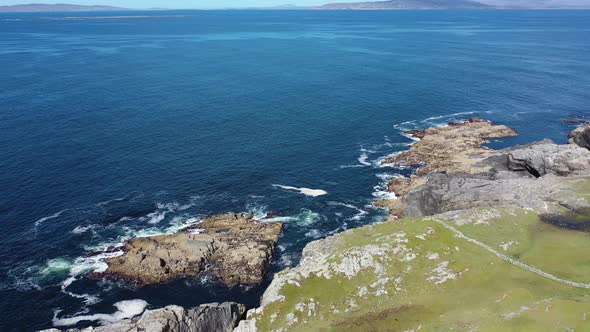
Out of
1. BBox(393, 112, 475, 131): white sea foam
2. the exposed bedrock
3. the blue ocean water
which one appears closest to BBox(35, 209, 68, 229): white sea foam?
the blue ocean water

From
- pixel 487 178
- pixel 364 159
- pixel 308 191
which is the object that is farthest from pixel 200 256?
pixel 487 178

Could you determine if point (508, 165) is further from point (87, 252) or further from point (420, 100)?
point (87, 252)

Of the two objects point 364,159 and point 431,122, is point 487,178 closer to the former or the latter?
point 364,159

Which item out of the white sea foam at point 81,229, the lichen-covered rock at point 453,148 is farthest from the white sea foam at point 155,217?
the lichen-covered rock at point 453,148

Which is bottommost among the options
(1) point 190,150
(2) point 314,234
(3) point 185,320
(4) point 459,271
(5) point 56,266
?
(2) point 314,234

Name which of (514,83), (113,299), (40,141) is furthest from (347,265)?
(514,83)

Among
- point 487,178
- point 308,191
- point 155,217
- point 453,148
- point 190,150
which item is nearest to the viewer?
point 155,217
